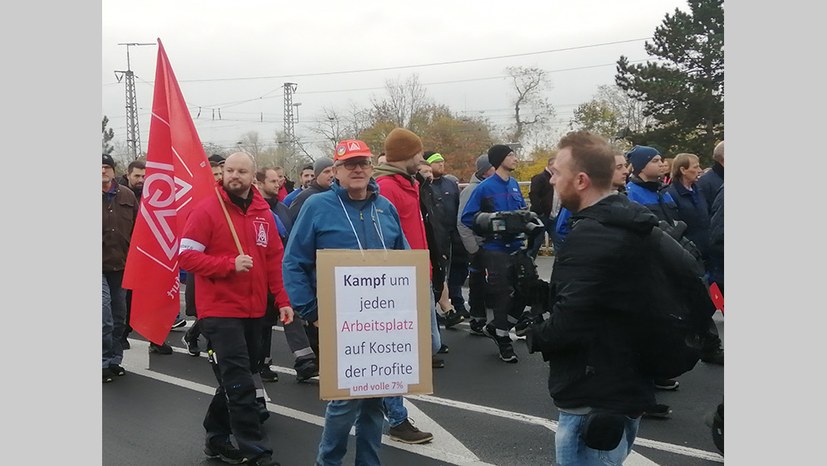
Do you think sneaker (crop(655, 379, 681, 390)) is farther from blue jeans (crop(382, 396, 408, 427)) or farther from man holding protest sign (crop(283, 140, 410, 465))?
man holding protest sign (crop(283, 140, 410, 465))

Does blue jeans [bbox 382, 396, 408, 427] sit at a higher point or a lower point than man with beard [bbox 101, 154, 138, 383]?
lower

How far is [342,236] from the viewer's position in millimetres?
4691

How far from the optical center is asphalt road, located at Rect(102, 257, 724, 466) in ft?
18.4

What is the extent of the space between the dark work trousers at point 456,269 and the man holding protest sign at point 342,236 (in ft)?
20.4

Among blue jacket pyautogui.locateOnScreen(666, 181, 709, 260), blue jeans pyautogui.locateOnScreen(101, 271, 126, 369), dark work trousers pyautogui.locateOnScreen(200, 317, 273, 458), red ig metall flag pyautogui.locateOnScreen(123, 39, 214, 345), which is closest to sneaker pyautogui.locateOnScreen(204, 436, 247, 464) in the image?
dark work trousers pyautogui.locateOnScreen(200, 317, 273, 458)

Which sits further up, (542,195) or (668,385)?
(542,195)

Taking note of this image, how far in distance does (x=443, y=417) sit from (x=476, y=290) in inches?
133

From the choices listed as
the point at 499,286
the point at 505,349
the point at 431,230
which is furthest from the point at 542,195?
the point at 431,230

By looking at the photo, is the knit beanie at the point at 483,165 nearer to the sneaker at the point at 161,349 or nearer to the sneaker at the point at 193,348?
the sneaker at the point at 193,348

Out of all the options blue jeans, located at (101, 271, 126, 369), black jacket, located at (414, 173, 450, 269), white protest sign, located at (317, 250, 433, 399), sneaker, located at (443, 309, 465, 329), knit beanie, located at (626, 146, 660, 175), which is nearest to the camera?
white protest sign, located at (317, 250, 433, 399)

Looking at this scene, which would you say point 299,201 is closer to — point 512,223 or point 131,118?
point 512,223

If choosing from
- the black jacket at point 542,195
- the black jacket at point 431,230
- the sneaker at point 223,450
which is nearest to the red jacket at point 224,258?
the sneaker at point 223,450

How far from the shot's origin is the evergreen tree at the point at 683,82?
36344 millimetres

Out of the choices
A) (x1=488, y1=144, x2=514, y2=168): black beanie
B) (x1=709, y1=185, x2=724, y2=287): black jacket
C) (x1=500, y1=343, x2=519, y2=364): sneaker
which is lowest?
(x1=500, y1=343, x2=519, y2=364): sneaker
